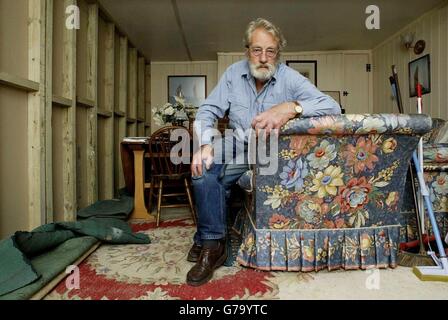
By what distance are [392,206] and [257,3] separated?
2581 mm

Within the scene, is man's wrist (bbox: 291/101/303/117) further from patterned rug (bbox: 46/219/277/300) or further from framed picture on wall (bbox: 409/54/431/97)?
framed picture on wall (bbox: 409/54/431/97)

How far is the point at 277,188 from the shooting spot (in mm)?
1452

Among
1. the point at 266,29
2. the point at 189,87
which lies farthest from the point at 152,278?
the point at 189,87

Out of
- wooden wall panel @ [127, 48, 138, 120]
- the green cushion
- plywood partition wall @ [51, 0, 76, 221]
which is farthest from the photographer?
wooden wall panel @ [127, 48, 138, 120]

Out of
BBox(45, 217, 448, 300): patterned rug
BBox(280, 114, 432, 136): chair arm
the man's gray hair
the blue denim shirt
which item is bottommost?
BBox(45, 217, 448, 300): patterned rug

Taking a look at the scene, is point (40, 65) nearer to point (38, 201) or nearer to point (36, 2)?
point (36, 2)

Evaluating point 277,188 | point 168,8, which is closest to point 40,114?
point 277,188

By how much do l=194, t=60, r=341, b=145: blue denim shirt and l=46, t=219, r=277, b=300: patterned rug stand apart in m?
0.75

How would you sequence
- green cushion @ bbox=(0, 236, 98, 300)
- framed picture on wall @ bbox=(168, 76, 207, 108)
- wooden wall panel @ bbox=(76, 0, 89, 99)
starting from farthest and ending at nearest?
1. framed picture on wall @ bbox=(168, 76, 207, 108)
2. wooden wall panel @ bbox=(76, 0, 89, 99)
3. green cushion @ bbox=(0, 236, 98, 300)

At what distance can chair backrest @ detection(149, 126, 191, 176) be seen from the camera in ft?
9.02

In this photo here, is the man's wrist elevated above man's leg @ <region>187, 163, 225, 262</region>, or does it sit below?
above

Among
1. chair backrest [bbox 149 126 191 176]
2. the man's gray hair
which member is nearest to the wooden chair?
chair backrest [bbox 149 126 191 176]

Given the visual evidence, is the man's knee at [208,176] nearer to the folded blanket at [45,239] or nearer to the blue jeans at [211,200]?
the blue jeans at [211,200]

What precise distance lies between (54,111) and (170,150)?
0.96 m
